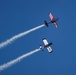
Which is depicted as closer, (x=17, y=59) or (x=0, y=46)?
(x=0, y=46)

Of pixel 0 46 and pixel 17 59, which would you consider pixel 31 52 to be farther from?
pixel 0 46

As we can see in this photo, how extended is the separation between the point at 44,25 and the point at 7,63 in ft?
21.6

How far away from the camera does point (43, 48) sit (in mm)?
30906

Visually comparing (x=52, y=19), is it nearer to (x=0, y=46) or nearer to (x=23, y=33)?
(x=23, y=33)

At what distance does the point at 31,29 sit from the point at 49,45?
10.4ft

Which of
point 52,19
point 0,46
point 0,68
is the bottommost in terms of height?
point 0,68

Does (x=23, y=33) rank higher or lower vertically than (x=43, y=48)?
higher

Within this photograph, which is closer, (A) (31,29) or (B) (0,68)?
(B) (0,68)

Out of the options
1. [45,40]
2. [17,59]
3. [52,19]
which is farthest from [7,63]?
[52,19]

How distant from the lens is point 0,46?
2786 cm

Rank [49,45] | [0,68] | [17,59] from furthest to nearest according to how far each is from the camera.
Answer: [49,45]
[17,59]
[0,68]

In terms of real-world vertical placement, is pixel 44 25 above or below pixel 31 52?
above

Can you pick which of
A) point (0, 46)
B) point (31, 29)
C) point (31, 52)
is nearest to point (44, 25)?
point (31, 29)

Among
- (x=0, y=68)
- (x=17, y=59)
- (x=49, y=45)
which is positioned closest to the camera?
(x=0, y=68)
